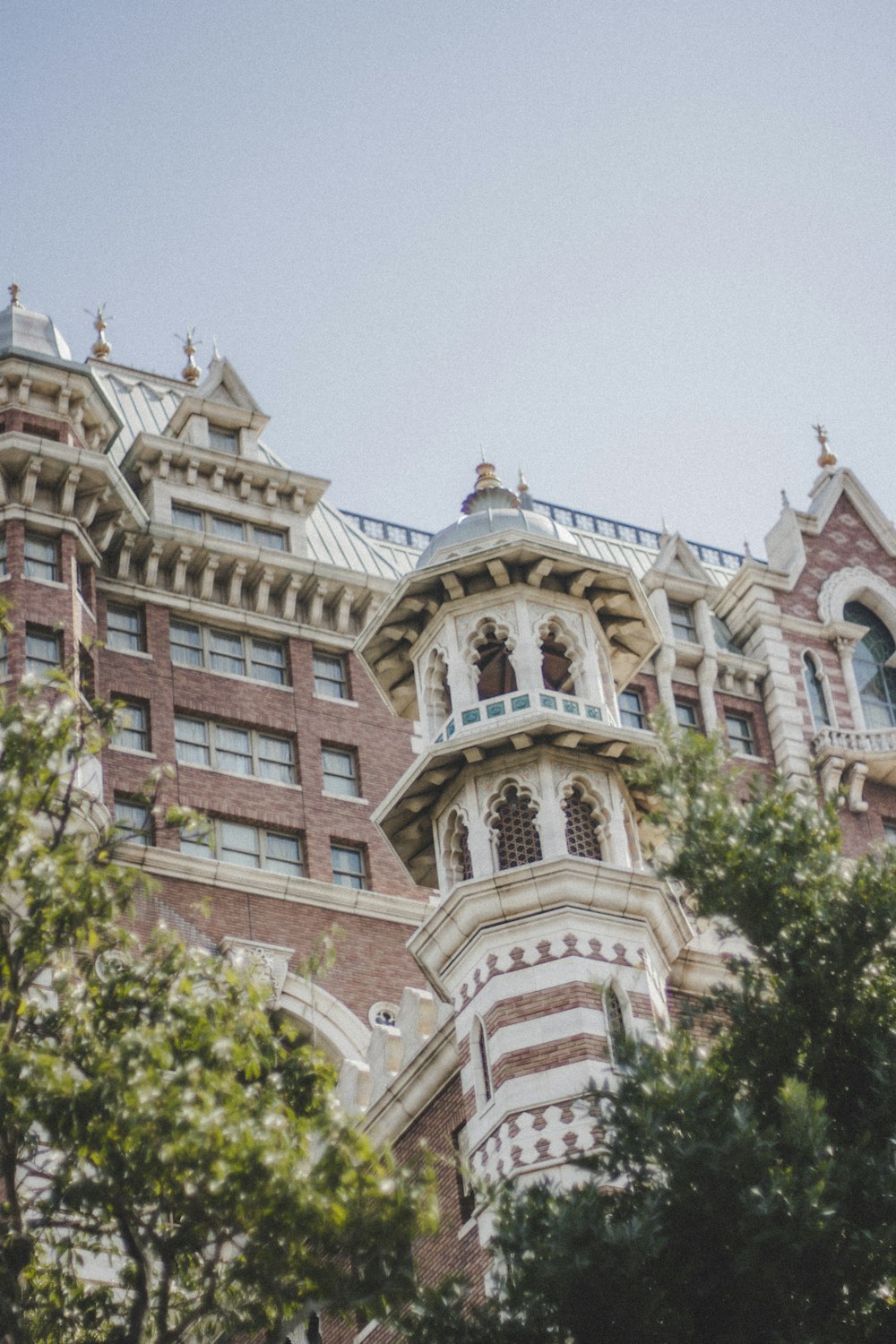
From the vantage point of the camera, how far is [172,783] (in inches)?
1783

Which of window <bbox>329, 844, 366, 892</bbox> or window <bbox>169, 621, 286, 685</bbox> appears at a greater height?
window <bbox>169, 621, 286, 685</bbox>

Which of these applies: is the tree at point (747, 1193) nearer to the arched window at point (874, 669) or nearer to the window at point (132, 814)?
the window at point (132, 814)

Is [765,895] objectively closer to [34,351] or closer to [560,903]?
[560,903]

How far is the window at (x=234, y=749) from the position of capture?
45.9 m

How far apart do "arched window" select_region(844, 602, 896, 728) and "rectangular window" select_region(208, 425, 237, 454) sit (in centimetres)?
1601

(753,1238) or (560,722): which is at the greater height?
(560,722)

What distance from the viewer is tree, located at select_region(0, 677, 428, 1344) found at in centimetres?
1761

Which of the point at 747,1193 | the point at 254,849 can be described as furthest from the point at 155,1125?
the point at 254,849

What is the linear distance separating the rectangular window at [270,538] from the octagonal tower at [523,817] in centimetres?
1625

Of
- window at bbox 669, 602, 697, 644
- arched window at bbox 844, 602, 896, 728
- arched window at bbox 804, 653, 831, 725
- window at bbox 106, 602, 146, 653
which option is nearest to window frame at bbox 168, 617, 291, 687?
window at bbox 106, 602, 146, 653

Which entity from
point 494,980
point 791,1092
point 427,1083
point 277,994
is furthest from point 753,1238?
point 277,994

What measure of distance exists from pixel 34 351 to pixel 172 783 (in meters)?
10.3

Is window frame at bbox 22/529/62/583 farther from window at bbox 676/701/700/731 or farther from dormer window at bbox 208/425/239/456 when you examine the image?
Answer: window at bbox 676/701/700/731

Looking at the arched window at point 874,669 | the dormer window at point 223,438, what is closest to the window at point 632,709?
the arched window at point 874,669
